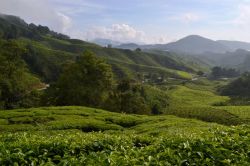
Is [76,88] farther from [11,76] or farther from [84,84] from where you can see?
[11,76]

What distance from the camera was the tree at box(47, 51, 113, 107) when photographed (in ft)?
247

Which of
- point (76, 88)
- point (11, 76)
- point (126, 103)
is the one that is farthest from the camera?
point (11, 76)

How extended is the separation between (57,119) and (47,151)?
27219mm

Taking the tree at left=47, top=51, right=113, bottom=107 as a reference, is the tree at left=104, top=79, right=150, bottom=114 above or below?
below

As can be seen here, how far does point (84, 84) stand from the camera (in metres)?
77.5

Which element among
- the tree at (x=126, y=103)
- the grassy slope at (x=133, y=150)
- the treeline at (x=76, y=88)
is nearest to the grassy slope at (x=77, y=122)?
the grassy slope at (x=133, y=150)

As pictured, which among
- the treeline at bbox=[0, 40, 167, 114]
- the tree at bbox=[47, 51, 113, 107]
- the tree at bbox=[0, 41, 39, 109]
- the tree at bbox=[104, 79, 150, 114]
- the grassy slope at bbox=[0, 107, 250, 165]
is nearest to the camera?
the grassy slope at bbox=[0, 107, 250, 165]

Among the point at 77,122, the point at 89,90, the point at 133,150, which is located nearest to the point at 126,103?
the point at 89,90

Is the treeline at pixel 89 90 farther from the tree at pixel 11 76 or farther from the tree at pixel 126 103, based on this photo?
the tree at pixel 11 76

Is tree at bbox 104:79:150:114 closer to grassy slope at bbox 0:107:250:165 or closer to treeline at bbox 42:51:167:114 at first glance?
treeline at bbox 42:51:167:114

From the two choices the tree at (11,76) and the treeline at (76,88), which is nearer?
the treeline at (76,88)

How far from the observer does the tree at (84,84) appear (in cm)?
7525

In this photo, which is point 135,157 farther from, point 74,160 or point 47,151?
point 47,151

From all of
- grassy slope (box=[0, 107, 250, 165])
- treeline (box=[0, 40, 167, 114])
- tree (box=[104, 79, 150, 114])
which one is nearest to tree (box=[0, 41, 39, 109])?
treeline (box=[0, 40, 167, 114])
